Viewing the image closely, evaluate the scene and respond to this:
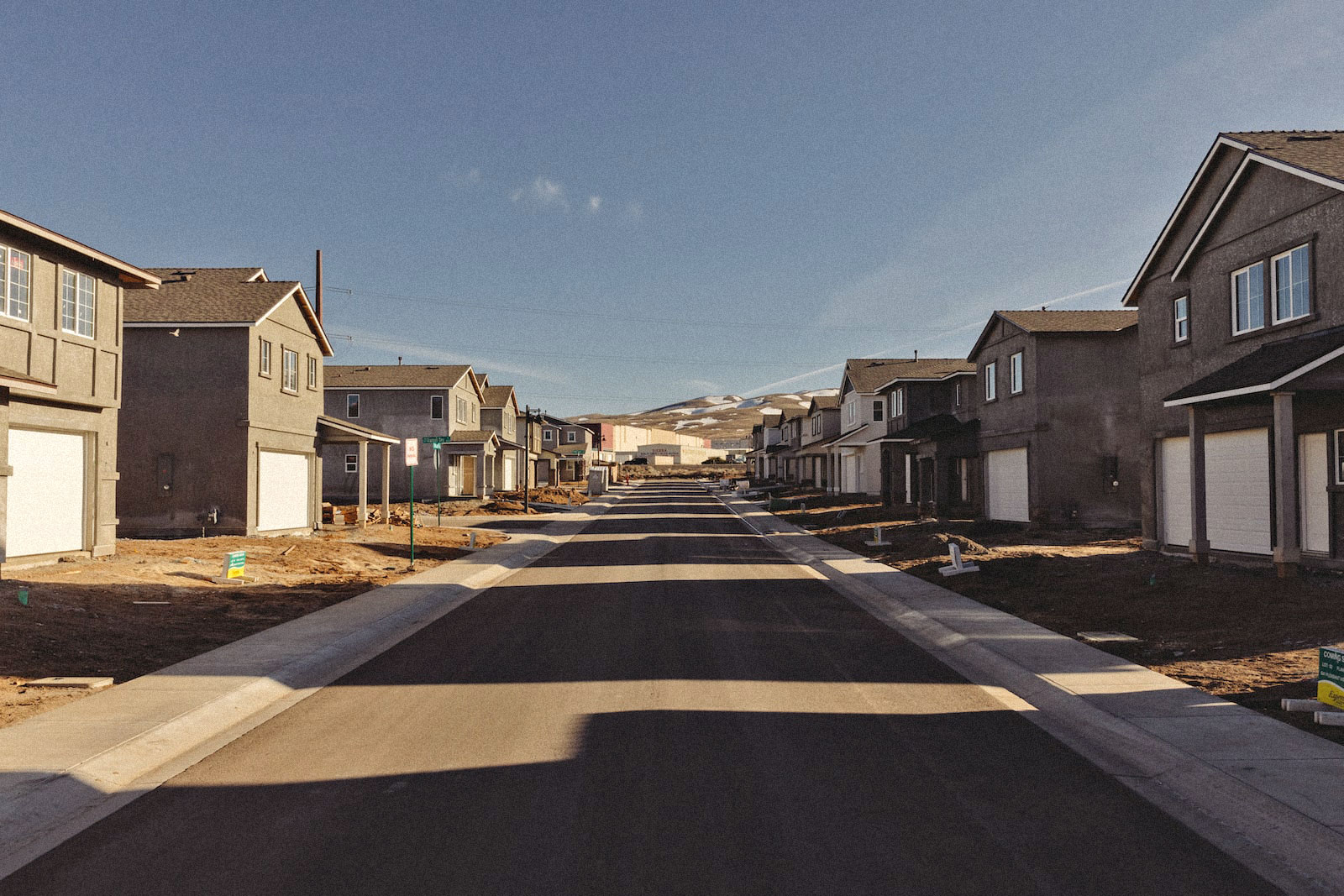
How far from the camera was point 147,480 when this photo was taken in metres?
24.1

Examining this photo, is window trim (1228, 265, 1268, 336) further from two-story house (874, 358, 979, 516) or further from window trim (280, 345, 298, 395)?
window trim (280, 345, 298, 395)

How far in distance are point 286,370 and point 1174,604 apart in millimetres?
23980

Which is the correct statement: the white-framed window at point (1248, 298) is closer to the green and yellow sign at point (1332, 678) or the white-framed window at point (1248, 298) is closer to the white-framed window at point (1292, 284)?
the white-framed window at point (1292, 284)

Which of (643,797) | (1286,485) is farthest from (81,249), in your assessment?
(1286,485)

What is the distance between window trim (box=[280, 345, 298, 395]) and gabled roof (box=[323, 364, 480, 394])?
1992cm

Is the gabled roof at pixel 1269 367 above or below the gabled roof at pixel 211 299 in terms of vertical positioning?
below

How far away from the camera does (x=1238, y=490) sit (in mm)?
16641

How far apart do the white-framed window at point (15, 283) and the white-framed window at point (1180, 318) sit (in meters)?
22.7

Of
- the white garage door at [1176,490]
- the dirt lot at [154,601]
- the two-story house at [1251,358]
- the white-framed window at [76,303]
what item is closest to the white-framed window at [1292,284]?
→ the two-story house at [1251,358]

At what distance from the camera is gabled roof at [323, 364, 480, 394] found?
157 feet

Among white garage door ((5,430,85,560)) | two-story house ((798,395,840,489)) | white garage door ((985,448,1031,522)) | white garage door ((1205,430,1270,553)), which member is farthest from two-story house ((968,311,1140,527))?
two-story house ((798,395,840,489))

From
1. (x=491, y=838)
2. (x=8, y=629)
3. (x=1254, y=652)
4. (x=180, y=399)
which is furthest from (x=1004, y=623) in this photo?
(x=180, y=399)

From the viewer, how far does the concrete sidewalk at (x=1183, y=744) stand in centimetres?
484

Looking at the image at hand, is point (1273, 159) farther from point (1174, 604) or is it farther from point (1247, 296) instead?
point (1174, 604)
